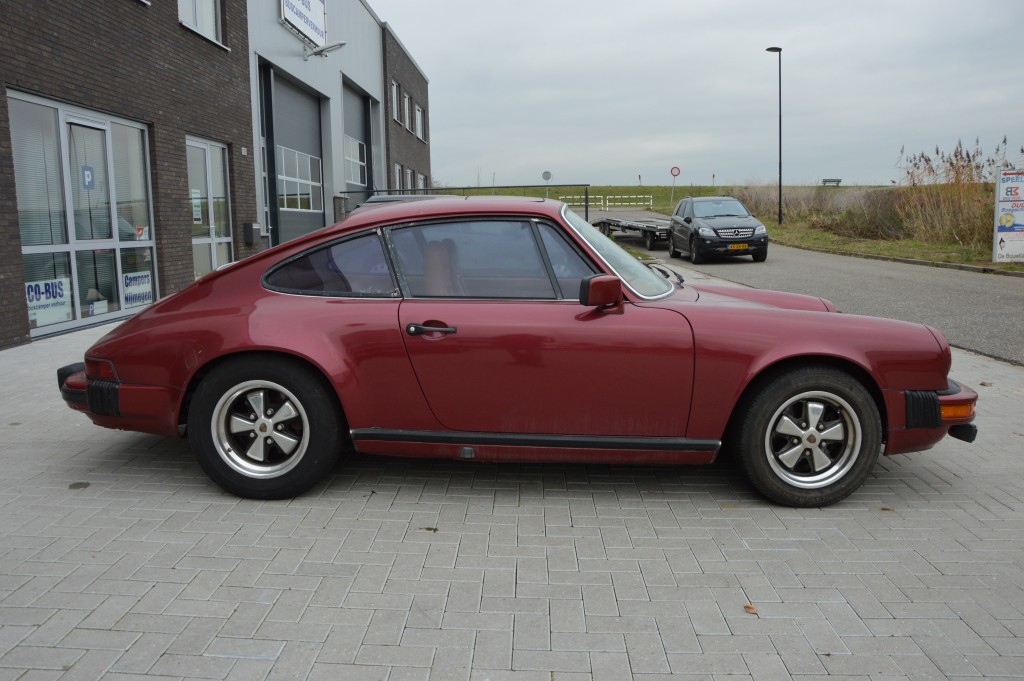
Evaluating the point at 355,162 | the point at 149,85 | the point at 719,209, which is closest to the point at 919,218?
the point at 719,209

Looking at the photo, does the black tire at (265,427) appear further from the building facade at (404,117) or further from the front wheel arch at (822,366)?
the building facade at (404,117)

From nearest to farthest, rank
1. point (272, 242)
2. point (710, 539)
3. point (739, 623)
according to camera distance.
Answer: point (739, 623) < point (710, 539) < point (272, 242)

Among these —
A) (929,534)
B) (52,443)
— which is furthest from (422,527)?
(52,443)

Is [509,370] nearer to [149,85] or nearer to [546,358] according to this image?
[546,358]

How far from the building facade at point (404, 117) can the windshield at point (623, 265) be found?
2216 centimetres

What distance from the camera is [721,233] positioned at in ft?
67.8

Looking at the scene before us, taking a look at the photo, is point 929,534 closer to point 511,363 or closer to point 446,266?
point 511,363

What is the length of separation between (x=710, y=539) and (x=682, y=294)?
1346 mm

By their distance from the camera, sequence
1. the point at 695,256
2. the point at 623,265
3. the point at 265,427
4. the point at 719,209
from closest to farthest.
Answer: the point at 265,427, the point at 623,265, the point at 695,256, the point at 719,209

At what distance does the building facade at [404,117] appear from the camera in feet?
98.3

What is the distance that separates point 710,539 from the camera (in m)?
3.60

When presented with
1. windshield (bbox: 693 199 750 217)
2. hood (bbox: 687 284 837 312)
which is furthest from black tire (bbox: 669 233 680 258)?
hood (bbox: 687 284 837 312)

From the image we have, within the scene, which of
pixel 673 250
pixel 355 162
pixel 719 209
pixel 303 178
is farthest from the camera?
pixel 355 162

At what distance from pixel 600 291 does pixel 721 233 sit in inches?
700
